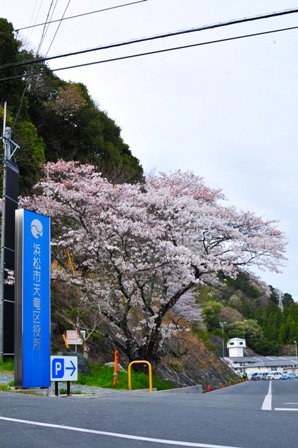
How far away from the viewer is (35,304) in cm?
1373

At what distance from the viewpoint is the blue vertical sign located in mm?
13352

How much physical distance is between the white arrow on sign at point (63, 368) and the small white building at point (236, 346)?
90.7m

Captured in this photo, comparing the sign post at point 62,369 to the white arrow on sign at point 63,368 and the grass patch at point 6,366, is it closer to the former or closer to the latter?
the white arrow on sign at point 63,368

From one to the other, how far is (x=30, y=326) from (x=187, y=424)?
24.5 ft

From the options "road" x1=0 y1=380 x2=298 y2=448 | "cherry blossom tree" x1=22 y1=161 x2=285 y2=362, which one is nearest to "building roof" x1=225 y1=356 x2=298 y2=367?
"cherry blossom tree" x1=22 y1=161 x2=285 y2=362

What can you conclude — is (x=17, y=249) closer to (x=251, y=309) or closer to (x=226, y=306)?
(x=226, y=306)

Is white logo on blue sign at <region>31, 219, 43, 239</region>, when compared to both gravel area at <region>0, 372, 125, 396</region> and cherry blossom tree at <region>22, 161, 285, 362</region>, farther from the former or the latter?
cherry blossom tree at <region>22, 161, 285, 362</region>

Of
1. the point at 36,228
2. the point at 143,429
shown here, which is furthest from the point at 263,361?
the point at 143,429

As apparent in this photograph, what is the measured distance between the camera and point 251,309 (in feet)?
383

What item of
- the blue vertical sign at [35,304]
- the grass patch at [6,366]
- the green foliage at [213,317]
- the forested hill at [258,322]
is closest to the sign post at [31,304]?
the blue vertical sign at [35,304]

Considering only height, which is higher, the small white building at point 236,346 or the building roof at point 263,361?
the small white building at point 236,346

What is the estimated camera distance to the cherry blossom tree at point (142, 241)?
20.4 meters

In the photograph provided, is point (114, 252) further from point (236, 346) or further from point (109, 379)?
point (236, 346)

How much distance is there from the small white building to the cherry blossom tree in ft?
268
